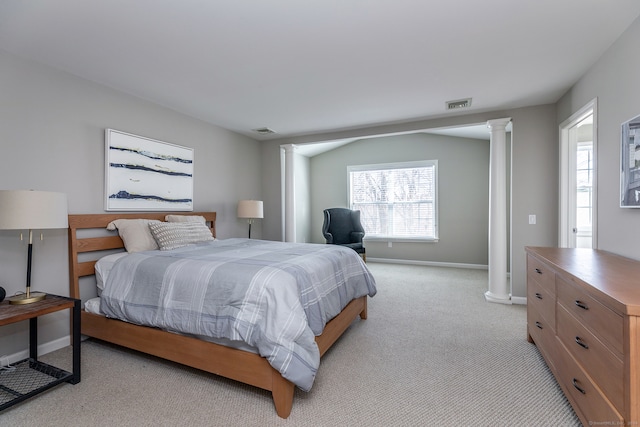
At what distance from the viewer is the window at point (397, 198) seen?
5.86 m

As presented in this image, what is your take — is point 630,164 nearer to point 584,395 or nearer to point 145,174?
point 584,395

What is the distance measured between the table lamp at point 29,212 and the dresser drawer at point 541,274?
3.35 meters

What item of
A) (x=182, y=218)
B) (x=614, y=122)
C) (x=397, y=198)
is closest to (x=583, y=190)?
(x=614, y=122)

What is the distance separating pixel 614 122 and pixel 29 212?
4144mm

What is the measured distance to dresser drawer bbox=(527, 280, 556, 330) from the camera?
189cm

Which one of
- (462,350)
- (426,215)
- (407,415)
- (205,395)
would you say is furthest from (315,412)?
(426,215)

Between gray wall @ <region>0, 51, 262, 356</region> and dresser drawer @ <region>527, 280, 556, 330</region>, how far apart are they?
380 centimetres

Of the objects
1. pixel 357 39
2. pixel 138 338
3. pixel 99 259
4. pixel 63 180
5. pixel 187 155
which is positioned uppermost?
pixel 357 39

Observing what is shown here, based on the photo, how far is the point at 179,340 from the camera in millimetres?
1995

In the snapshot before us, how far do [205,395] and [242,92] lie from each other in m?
2.72

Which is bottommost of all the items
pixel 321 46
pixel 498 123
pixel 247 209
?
pixel 247 209

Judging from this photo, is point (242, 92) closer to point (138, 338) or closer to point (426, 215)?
point (138, 338)

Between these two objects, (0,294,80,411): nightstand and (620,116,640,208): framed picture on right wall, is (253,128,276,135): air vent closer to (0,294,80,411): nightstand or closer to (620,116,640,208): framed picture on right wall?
(0,294,80,411): nightstand

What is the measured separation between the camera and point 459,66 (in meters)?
2.52
